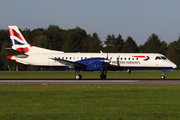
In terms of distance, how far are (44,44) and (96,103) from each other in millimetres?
70389

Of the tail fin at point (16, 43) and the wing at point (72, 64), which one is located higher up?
the tail fin at point (16, 43)

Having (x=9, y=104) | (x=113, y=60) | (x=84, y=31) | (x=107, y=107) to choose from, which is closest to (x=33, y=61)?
(x=113, y=60)

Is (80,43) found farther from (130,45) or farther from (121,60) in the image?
(121,60)

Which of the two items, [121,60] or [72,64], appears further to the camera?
[121,60]

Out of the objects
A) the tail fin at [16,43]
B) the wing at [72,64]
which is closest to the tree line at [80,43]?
the tail fin at [16,43]

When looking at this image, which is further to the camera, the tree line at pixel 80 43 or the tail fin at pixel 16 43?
the tree line at pixel 80 43

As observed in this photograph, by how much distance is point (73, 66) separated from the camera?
32.2 meters

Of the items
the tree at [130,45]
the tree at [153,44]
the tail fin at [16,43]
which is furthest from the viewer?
the tree at [130,45]

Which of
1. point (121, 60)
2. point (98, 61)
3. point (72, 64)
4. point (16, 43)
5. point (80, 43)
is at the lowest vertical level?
point (72, 64)

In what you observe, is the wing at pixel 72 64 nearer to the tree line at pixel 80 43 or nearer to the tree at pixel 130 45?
the tree line at pixel 80 43

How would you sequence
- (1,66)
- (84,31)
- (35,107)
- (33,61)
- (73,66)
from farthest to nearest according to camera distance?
(84,31), (1,66), (33,61), (73,66), (35,107)

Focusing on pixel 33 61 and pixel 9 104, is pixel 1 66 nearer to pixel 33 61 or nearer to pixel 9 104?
pixel 33 61

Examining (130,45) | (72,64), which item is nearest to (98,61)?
(72,64)

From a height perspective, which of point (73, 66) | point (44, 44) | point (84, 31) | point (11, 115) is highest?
point (84, 31)
